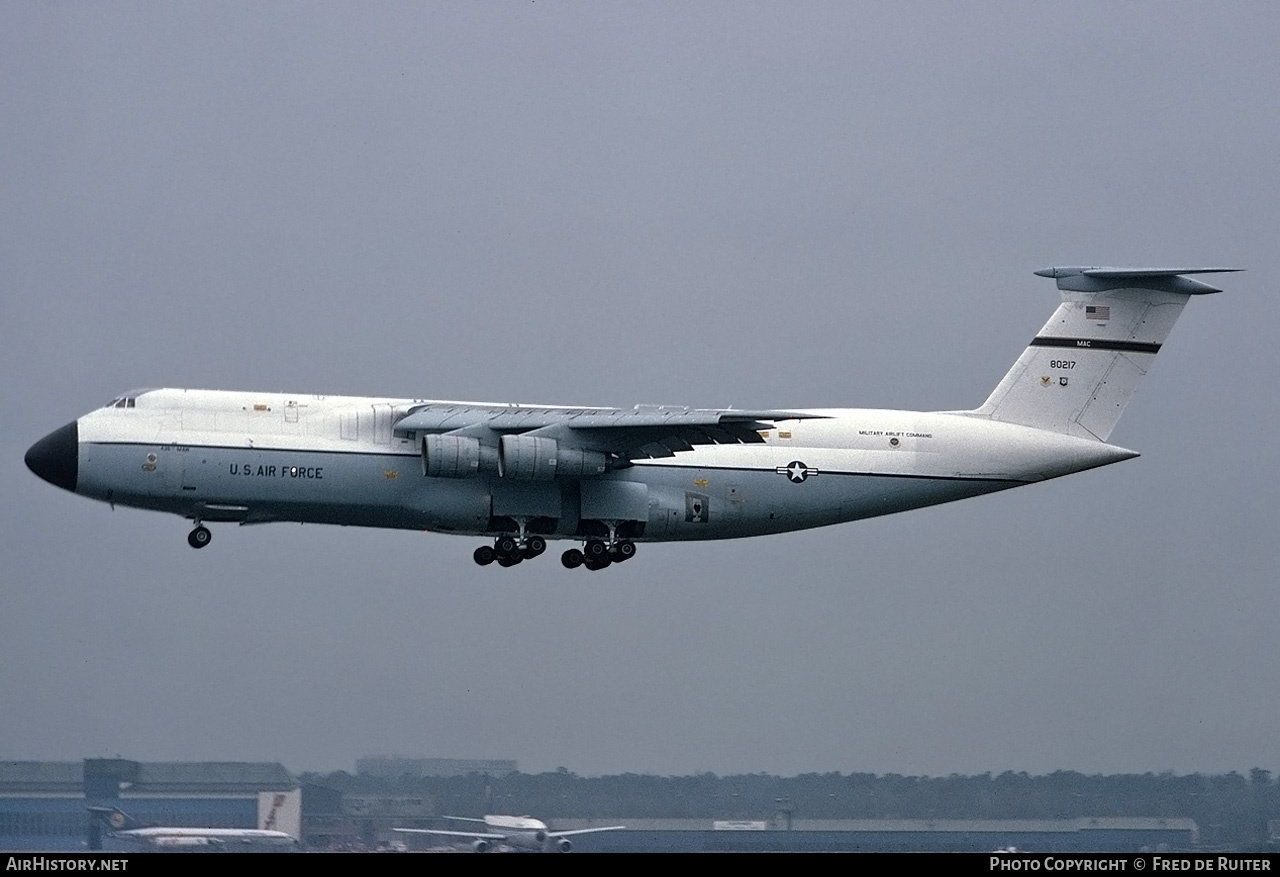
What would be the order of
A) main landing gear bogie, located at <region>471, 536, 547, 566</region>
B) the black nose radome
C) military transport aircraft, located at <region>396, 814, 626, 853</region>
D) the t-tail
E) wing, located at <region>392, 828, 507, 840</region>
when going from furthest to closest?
the t-tail
main landing gear bogie, located at <region>471, 536, 547, 566</region>
the black nose radome
wing, located at <region>392, 828, 507, 840</region>
military transport aircraft, located at <region>396, 814, 626, 853</region>

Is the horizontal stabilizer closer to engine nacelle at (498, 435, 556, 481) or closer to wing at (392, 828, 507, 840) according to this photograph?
engine nacelle at (498, 435, 556, 481)

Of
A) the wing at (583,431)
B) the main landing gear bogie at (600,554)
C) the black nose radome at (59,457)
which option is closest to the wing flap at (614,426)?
the wing at (583,431)

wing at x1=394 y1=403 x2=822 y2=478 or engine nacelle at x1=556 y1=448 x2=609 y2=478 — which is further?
engine nacelle at x1=556 y1=448 x2=609 y2=478

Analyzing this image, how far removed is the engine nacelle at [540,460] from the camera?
3591 cm

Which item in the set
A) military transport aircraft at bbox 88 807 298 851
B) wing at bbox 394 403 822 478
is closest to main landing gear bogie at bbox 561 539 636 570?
wing at bbox 394 403 822 478

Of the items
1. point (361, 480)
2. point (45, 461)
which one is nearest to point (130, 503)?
point (45, 461)

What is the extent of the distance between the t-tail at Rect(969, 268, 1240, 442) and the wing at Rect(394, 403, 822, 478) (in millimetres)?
5905

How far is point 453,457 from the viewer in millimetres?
35688

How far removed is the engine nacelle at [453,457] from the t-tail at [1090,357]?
10.6 meters

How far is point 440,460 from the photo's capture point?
1403 inches

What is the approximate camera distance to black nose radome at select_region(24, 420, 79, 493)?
1390 inches

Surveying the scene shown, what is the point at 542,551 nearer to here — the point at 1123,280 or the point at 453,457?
the point at 453,457

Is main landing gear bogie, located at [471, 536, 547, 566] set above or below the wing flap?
below

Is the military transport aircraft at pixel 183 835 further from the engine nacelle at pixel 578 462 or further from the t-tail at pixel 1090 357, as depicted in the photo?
Answer: the t-tail at pixel 1090 357
